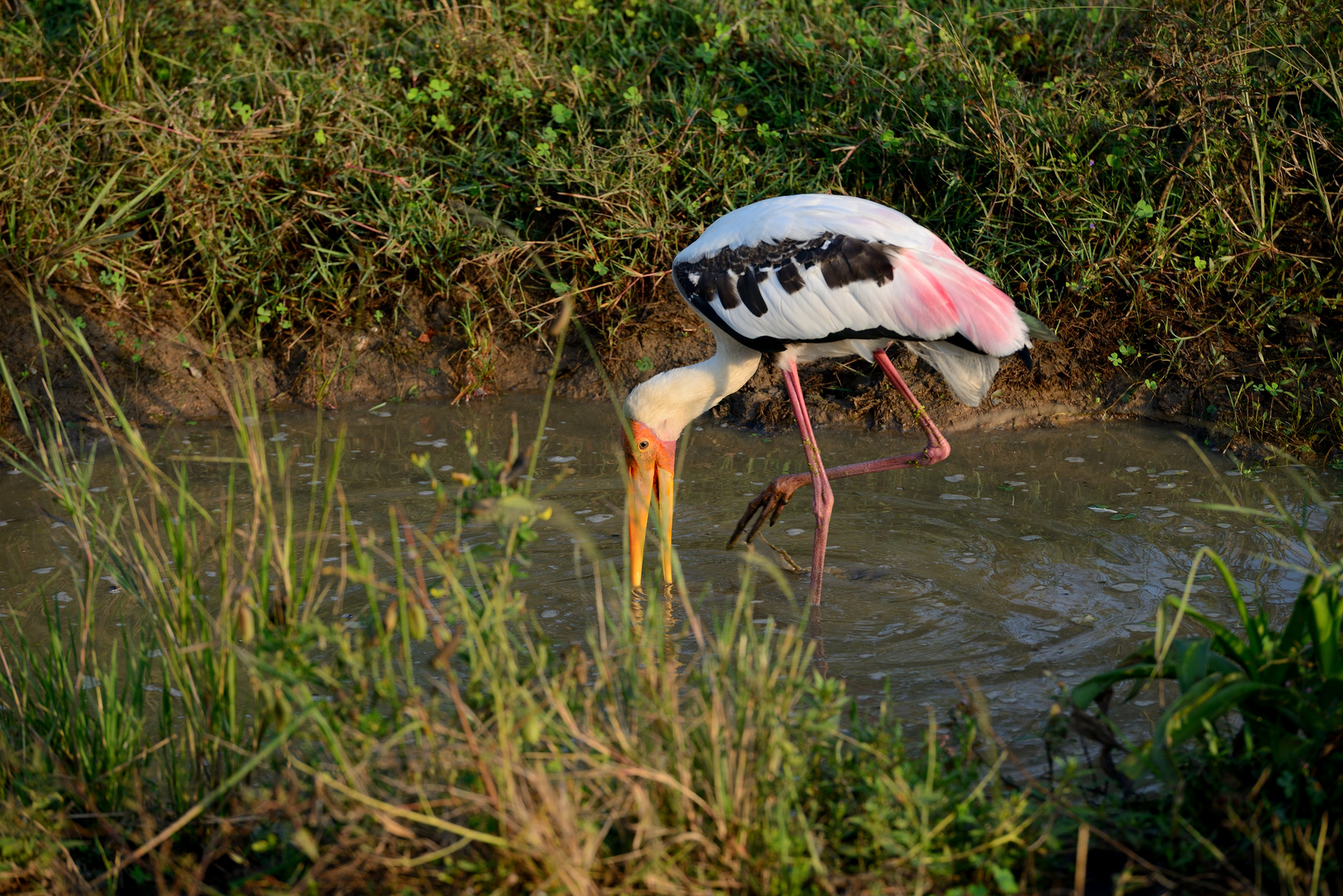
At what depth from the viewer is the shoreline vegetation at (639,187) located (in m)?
4.96

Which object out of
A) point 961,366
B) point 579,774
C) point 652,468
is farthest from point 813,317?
point 579,774

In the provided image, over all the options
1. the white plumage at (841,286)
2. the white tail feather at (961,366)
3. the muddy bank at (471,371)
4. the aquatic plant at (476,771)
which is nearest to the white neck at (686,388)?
the white plumage at (841,286)

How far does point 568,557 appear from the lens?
13.6ft

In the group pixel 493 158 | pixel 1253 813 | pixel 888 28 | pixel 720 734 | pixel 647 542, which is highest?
pixel 888 28

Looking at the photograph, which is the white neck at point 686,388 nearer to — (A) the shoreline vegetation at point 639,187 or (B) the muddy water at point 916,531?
(B) the muddy water at point 916,531

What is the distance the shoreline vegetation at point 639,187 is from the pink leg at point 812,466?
97 centimetres

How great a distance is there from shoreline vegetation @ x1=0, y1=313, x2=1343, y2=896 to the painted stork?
153 cm

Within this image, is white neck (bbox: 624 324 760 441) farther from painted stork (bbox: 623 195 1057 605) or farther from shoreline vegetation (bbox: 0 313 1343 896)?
shoreline vegetation (bbox: 0 313 1343 896)

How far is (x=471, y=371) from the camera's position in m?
5.54

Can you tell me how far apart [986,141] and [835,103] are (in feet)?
2.74

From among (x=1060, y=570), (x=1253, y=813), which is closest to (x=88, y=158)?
(x=1060, y=570)

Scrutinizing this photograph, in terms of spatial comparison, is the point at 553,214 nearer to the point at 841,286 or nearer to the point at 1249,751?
the point at 841,286

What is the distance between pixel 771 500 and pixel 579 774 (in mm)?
2368

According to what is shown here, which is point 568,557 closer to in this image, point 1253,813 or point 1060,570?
point 1060,570
